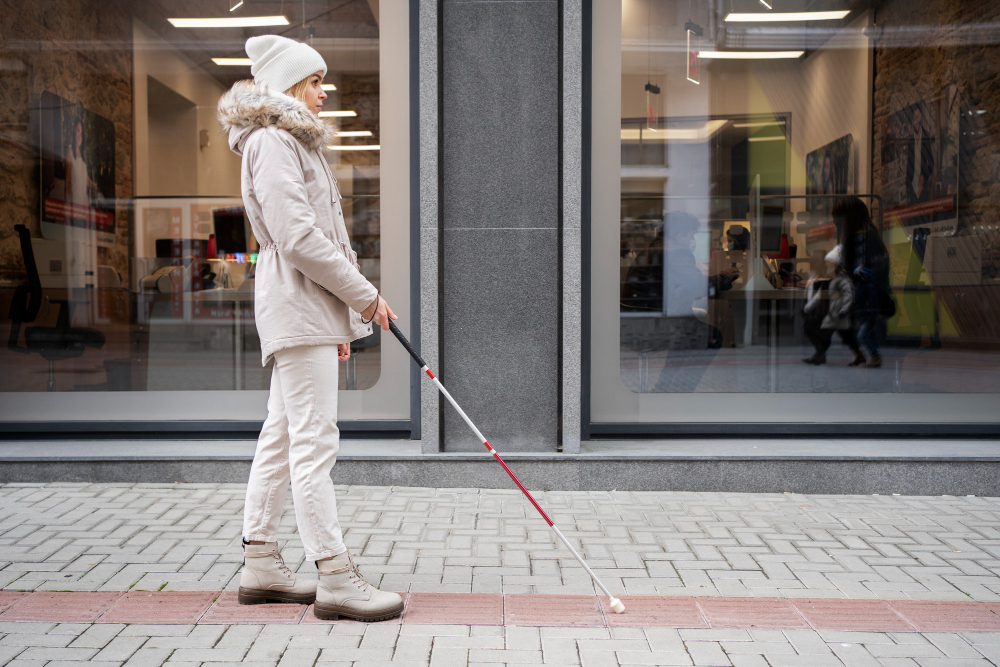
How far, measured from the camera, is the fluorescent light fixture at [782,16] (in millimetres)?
5867

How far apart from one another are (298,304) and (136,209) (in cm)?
359

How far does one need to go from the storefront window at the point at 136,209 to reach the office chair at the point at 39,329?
0.01 meters

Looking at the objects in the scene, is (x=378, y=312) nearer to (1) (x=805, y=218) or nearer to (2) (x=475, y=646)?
(2) (x=475, y=646)

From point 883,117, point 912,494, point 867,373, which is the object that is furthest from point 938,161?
point 912,494

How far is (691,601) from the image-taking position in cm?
339

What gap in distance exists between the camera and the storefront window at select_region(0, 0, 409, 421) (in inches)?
235

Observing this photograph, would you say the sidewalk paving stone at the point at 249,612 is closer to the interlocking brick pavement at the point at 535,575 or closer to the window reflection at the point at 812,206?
the interlocking brick pavement at the point at 535,575

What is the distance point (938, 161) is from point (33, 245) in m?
6.76

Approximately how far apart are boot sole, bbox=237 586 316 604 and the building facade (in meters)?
2.16

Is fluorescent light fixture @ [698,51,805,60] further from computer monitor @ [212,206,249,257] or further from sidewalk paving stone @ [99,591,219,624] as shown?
sidewalk paving stone @ [99,591,219,624]

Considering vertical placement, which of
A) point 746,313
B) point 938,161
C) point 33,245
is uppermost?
point 938,161

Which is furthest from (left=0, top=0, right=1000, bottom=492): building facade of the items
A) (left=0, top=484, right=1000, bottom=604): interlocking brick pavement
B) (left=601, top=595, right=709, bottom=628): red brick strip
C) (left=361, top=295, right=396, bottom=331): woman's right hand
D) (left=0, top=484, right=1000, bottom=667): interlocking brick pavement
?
(left=361, top=295, right=396, bottom=331): woman's right hand

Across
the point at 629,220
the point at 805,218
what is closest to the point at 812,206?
the point at 805,218

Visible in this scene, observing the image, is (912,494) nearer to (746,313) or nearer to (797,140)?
(746,313)
